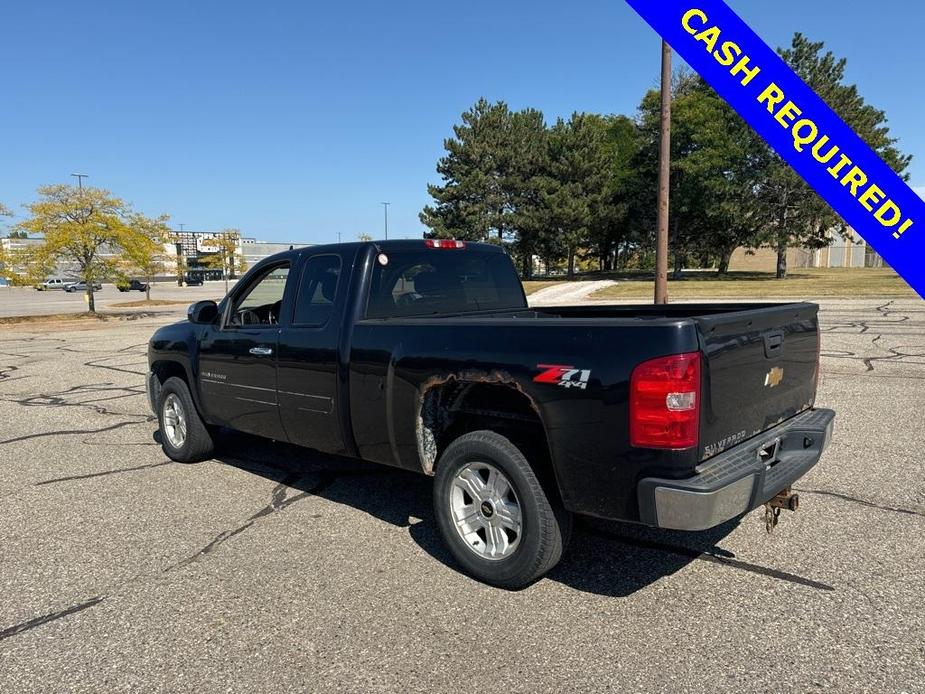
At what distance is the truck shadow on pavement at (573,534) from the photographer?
3.59 m

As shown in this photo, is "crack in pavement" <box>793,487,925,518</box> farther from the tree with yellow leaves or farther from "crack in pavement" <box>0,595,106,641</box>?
the tree with yellow leaves

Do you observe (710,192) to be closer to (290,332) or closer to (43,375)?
(43,375)

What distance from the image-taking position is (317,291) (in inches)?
182

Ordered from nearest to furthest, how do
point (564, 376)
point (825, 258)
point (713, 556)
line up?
point (564, 376)
point (713, 556)
point (825, 258)

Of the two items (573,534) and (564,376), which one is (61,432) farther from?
(564,376)

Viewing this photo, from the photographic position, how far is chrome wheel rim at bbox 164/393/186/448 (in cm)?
584

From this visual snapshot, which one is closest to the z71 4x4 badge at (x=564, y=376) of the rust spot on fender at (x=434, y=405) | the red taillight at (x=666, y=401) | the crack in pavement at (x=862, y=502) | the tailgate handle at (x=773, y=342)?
the red taillight at (x=666, y=401)

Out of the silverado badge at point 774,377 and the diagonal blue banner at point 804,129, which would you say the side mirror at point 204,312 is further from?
the silverado badge at point 774,377

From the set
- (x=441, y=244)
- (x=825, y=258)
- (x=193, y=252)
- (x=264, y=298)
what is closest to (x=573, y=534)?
(x=441, y=244)

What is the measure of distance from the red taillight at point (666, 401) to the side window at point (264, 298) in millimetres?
2978

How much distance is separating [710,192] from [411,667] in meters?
43.7

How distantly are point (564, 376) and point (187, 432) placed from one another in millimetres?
3963

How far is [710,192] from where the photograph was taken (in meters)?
41.8

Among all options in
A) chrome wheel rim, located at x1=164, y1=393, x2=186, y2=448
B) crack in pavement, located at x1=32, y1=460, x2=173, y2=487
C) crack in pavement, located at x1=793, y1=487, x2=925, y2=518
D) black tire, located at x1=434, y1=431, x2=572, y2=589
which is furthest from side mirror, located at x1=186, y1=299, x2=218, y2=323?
crack in pavement, located at x1=793, y1=487, x2=925, y2=518
